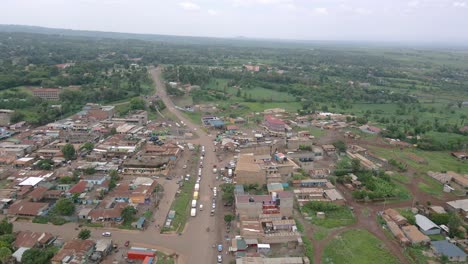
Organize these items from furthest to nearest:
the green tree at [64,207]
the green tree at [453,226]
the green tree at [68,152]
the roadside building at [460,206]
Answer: the green tree at [68,152] < the roadside building at [460,206] < the green tree at [64,207] < the green tree at [453,226]

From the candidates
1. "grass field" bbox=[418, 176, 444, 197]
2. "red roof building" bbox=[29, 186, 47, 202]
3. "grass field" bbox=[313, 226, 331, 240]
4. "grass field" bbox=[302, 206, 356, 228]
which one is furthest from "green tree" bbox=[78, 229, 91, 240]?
"grass field" bbox=[418, 176, 444, 197]

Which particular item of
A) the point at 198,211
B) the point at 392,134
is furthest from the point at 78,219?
the point at 392,134

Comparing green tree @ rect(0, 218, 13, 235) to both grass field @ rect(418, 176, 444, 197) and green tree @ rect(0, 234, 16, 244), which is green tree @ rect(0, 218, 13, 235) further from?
grass field @ rect(418, 176, 444, 197)

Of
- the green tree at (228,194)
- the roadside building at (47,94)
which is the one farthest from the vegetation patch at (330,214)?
the roadside building at (47,94)

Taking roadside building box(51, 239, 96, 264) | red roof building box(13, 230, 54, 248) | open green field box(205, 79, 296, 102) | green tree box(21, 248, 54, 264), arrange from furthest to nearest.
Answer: open green field box(205, 79, 296, 102) < red roof building box(13, 230, 54, 248) < roadside building box(51, 239, 96, 264) < green tree box(21, 248, 54, 264)

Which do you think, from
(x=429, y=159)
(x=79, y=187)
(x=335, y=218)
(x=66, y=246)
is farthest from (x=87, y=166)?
(x=429, y=159)

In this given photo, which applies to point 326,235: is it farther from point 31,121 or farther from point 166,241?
point 31,121

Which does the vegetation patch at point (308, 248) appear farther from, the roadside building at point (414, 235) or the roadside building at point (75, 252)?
the roadside building at point (75, 252)
